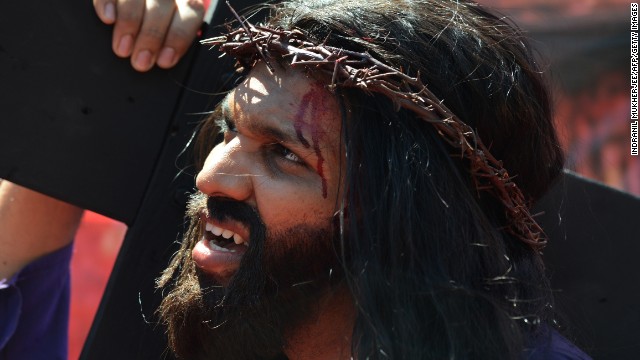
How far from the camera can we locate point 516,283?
179 cm

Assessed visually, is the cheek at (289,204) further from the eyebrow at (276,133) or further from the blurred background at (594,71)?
the blurred background at (594,71)

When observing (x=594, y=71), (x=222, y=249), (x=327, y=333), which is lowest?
(x=327, y=333)

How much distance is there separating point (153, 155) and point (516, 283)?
3.07ft

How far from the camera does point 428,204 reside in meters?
1.73

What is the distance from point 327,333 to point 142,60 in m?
0.78

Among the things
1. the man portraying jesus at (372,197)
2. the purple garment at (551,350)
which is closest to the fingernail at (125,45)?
the man portraying jesus at (372,197)

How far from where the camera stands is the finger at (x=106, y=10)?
1.94 m

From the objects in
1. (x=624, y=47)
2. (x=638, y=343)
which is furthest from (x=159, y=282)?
(x=624, y=47)

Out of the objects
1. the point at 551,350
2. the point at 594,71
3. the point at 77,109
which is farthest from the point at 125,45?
the point at 594,71

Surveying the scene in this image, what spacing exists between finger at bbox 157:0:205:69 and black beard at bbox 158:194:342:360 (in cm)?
39

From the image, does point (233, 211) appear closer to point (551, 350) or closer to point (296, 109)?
point (296, 109)

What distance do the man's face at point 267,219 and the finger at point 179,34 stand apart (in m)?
0.26

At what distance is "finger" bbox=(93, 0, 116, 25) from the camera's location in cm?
194

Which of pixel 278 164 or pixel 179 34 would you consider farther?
pixel 179 34
